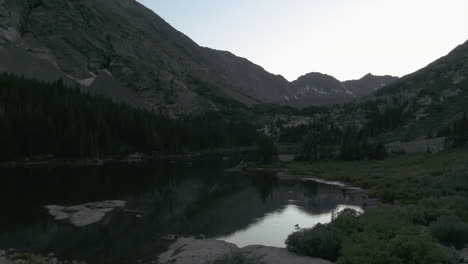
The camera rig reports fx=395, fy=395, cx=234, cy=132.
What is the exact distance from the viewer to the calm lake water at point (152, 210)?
3036 centimetres

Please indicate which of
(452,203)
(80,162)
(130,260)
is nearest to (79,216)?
(130,260)

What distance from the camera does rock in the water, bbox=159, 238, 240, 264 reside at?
80.0ft

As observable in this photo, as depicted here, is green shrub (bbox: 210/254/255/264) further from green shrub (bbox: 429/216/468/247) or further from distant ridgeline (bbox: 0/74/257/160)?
distant ridgeline (bbox: 0/74/257/160)

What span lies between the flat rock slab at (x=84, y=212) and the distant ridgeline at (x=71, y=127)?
207 ft

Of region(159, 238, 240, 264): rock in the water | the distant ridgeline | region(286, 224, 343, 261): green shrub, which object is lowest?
region(159, 238, 240, 264): rock in the water

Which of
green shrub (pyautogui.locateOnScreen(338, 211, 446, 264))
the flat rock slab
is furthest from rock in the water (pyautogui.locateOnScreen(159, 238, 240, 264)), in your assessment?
the flat rock slab

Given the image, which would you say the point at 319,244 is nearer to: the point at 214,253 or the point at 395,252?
the point at 395,252

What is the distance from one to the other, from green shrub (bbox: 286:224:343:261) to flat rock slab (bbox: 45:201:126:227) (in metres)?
21.8

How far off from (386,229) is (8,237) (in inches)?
1115

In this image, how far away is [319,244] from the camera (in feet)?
71.1

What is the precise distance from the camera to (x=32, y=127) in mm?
103625

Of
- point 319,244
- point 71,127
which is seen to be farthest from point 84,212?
point 71,127

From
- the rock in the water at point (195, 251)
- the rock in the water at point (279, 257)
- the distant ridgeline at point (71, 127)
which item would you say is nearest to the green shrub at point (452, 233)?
the rock in the water at point (279, 257)

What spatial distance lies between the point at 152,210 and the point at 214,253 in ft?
66.2
